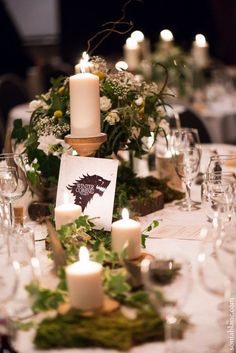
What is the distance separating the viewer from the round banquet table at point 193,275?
4.41 ft

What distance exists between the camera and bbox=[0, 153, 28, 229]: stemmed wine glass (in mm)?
2098

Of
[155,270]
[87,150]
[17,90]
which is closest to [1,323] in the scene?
[155,270]

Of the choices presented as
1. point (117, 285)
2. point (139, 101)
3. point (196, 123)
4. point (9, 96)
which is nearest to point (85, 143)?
point (139, 101)

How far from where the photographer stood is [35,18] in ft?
33.1

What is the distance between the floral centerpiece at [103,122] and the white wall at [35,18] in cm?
788

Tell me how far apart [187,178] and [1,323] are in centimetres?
111

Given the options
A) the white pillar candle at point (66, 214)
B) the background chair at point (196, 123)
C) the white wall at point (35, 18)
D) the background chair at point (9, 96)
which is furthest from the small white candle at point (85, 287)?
the white wall at point (35, 18)

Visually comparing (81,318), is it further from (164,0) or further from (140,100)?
(164,0)

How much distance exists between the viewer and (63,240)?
1744 millimetres

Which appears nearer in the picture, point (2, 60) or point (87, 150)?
point (87, 150)

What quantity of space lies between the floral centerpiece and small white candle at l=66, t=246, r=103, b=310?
31.6 inches

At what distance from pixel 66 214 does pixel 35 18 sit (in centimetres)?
861

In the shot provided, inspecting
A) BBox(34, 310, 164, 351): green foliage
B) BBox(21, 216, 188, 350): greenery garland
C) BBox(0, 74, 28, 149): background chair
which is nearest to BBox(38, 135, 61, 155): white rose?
BBox(21, 216, 188, 350): greenery garland

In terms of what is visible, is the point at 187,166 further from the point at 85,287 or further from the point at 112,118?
the point at 85,287
